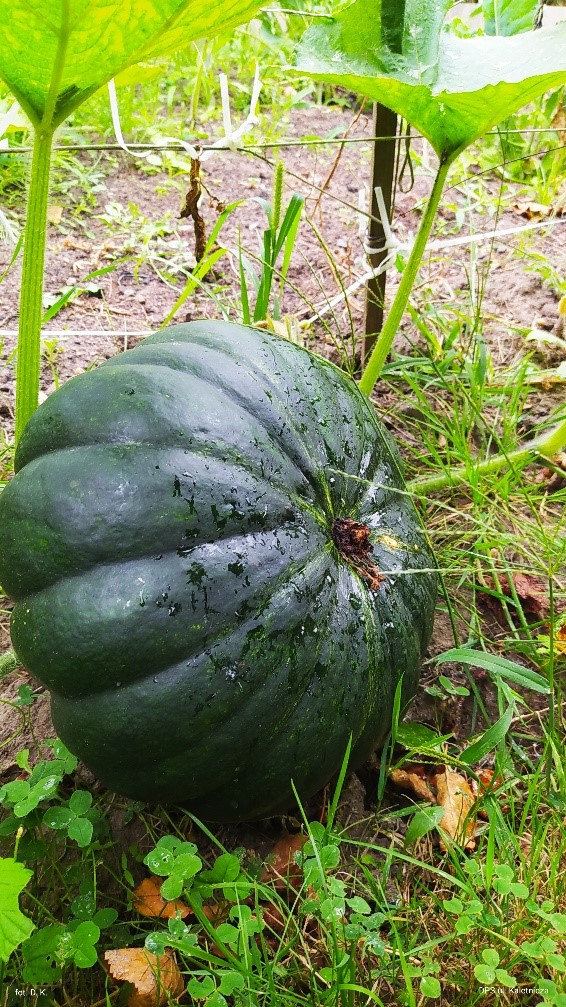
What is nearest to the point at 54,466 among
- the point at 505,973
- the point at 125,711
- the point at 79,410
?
the point at 79,410

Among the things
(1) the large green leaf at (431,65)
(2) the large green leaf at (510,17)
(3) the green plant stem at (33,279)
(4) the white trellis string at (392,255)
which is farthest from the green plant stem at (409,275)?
(3) the green plant stem at (33,279)

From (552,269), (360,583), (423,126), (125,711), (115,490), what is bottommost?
(125,711)

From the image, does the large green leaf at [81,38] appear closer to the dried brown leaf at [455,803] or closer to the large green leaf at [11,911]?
the large green leaf at [11,911]

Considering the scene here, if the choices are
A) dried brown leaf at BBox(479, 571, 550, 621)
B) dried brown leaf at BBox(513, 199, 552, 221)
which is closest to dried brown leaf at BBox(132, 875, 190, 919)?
dried brown leaf at BBox(479, 571, 550, 621)

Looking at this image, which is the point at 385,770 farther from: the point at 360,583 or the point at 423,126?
the point at 423,126

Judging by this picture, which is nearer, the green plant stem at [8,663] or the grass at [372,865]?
the grass at [372,865]
